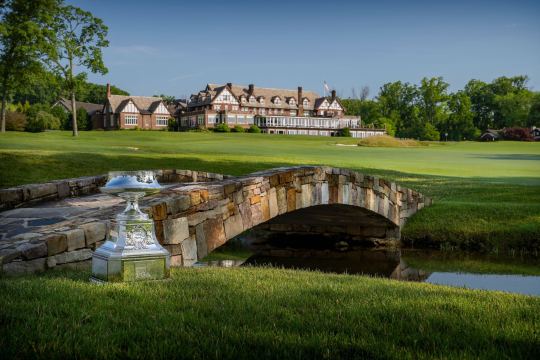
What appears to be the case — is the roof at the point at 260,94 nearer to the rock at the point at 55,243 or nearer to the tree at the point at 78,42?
the tree at the point at 78,42

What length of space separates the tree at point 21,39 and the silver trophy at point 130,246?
1373 inches

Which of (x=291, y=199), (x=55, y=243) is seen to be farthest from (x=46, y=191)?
(x=55, y=243)

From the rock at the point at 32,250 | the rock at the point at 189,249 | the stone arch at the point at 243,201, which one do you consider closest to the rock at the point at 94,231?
the rock at the point at 32,250

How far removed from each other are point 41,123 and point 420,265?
46.4 m

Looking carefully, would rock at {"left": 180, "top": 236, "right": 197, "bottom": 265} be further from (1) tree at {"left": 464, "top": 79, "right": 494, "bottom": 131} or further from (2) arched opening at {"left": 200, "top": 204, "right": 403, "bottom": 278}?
(1) tree at {"left": 464, "top": 79, "right": 494, "bottom": 131}

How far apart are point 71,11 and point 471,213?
35.2 metres

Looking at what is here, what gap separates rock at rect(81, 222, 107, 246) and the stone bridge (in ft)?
0.03

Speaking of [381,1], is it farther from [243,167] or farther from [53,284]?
[53,284]

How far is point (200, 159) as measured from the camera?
2202cm

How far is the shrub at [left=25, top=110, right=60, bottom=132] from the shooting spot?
1985 inches

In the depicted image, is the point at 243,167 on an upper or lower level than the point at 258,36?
lower

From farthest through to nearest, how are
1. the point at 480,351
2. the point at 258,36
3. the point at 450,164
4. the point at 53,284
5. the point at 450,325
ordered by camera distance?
the point at 258,36 < the point at 450,164 < the point at 53,284 < the point at 450,325 < the point at 480,351

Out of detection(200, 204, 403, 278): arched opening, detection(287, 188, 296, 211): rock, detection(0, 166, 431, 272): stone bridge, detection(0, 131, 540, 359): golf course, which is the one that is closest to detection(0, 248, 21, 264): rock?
detection(0, 166, 431, 272): stone bridge

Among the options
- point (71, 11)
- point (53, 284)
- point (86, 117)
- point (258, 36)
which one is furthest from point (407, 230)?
point (86, 117)
